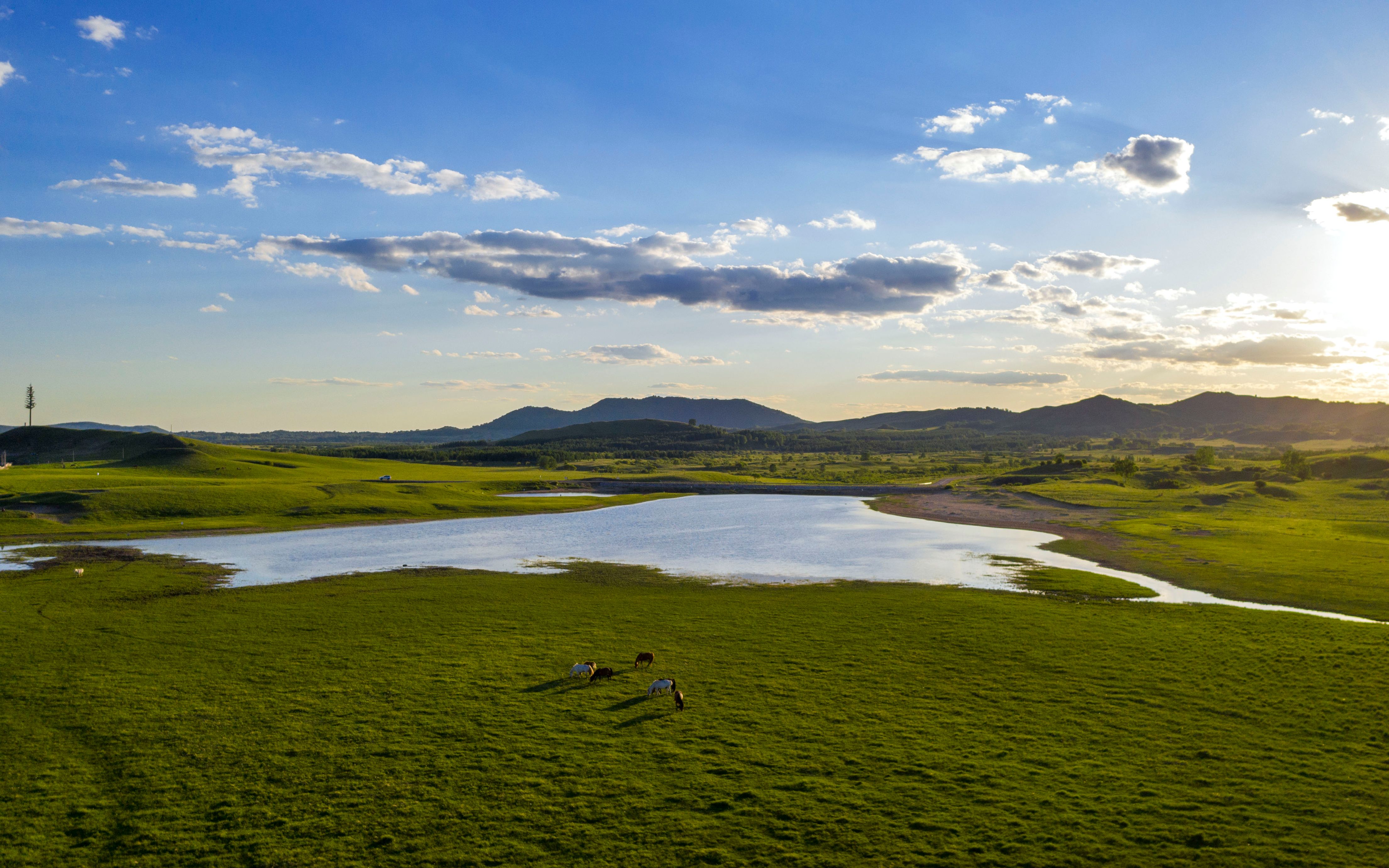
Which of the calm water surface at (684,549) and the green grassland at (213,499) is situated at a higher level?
the green grassland at (213,499)

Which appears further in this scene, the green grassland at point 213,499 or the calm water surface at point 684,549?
the green grassland at point 213,499

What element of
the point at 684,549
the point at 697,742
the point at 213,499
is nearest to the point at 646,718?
the point at 697,742

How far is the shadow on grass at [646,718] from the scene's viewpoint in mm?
21906

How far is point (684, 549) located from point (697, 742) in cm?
4870

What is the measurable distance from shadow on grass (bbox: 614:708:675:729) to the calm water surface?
2832 centimetres

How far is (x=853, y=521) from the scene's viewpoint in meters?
95.8

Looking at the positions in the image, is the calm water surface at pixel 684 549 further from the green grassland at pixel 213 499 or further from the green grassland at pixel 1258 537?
the green grassland at pixel 213 499

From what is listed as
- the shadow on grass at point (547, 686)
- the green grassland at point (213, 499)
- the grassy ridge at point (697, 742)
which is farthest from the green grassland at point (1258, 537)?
the green grassland at point (213, 499)

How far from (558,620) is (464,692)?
11888 millimetres

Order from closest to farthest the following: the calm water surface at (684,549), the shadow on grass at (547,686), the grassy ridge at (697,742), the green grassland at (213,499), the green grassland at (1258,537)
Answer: the grassy ridge at (697,742) → the shadow on grass at (547,686) → the green grassland at (1258,537) → the calm water surface at (684,549) → the green grassland at (213,499)

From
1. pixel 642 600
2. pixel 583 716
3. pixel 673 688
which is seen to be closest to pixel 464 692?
pixel 583 716

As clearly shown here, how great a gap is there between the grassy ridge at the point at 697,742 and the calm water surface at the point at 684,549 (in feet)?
54.5

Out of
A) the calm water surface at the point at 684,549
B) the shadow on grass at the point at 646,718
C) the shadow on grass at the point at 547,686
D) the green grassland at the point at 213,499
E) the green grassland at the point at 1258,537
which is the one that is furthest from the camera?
the green grassland at the point at 213,499

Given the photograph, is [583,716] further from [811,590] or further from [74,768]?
[811,590]
